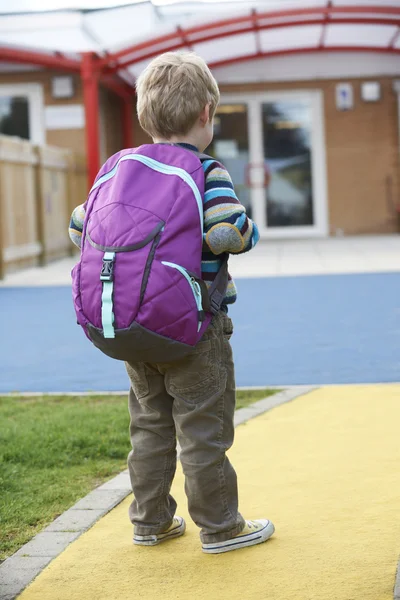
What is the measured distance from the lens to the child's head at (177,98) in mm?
2975

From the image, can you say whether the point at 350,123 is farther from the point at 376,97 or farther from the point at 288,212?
the point at 288,212

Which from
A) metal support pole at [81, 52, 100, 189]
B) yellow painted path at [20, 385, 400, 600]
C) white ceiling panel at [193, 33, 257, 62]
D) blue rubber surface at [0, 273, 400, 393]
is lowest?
yellow painted path at [20, 385, 400, 600]

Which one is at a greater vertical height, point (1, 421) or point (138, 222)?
point (138, 222)

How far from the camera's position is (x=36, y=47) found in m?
17.1

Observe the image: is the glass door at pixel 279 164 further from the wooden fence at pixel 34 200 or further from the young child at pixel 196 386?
the young child at pixel 196 386

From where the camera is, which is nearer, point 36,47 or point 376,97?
point 36,47

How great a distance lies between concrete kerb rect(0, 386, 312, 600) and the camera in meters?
3.01

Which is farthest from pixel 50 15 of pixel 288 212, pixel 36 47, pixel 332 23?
pixel 288 212

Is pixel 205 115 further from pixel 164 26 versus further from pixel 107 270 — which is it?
pixel 164 26

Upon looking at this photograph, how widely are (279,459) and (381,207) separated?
16484 millimetres

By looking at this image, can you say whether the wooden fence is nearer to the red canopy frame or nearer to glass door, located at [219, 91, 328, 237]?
the red canopy frame

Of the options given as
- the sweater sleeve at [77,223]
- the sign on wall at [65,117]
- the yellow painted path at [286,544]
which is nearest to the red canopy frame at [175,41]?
the sign on wall at [65,117]

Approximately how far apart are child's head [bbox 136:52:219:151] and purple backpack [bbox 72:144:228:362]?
0.12 m

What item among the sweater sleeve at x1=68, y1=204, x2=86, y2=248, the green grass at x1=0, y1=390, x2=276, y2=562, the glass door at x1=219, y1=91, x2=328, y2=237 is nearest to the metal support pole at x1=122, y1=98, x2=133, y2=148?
the glass door at x1=219, y1=91, x2=328, y2=237
